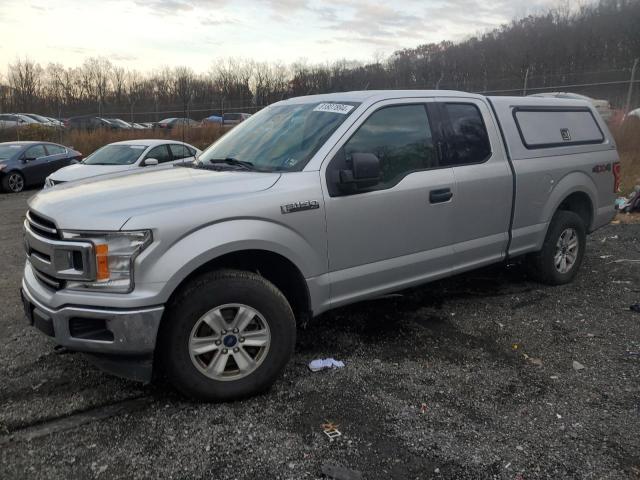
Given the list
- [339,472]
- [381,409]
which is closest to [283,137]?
[381,409]

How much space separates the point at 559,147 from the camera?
5344mm

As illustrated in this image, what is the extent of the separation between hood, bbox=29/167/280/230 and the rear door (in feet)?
5.51

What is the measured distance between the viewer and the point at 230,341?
10.6 feet

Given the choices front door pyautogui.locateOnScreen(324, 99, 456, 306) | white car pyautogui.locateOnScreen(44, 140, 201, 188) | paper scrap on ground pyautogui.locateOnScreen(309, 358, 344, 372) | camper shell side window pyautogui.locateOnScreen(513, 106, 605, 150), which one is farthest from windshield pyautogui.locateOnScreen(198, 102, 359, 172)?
white car pyautogui.locateOnScreen(44, 140, 201, 188)

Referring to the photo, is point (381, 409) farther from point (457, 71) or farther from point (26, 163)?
point (457, 71)

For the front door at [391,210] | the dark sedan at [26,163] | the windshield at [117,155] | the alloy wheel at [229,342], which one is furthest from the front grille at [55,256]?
the dark sedan at [26,163]

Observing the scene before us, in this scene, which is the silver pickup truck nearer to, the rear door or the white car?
the rear door

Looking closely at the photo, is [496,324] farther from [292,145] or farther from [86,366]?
[86,366]

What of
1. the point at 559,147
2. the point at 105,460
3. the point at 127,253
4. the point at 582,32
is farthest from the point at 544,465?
the point at 582,32

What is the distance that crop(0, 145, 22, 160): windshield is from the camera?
15008mm

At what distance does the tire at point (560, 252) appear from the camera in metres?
5.39

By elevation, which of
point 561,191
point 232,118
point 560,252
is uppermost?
point 232,118

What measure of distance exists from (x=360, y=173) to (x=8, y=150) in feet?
49.2

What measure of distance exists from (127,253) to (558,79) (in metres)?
18.9
